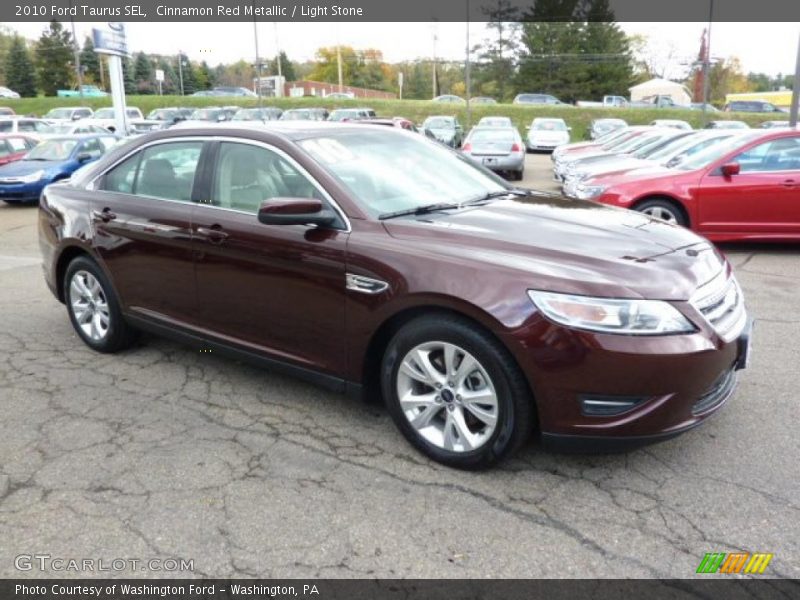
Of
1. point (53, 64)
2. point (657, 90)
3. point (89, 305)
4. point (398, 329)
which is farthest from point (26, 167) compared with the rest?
point (53, 64)

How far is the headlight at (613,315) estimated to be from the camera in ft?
9.17

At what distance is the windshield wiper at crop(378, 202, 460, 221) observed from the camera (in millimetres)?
3482

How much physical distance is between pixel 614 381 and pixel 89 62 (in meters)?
82.2

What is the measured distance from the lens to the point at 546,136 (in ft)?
93.5

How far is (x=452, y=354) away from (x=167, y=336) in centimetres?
219

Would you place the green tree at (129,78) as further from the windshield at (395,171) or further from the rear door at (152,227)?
the windshield at (395,171)

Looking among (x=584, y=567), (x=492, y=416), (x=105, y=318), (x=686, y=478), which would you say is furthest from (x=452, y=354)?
(x=105, y=318)

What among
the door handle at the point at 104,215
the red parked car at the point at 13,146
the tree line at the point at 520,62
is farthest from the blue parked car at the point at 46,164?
the tree line at the point at 520,62

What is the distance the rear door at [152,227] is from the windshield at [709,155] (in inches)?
260

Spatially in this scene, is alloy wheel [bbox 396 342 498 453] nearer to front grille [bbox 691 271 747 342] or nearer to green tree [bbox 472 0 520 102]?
front grille [bbox 691 271 747 342]

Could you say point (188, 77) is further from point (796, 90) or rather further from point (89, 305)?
point (89, 305)
